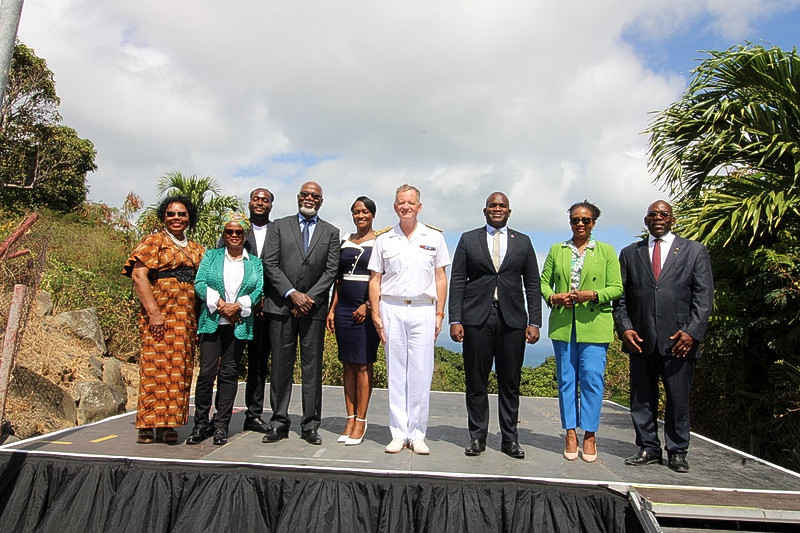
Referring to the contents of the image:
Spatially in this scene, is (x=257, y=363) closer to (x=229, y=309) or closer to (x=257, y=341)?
(x=257, y=341)

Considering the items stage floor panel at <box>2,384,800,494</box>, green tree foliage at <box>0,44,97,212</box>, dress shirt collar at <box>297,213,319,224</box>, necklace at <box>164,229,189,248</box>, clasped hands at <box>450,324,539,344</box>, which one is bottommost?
stage floor panel at <box>2,384,800,494</box>

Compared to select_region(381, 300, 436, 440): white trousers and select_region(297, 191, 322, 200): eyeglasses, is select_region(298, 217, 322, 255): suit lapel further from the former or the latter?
select_region(381, 300, 436, 440): white trousers

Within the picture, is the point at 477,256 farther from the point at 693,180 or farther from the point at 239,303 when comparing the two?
the point at 693,180

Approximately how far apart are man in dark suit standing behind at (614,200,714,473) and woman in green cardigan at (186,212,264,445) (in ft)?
8.12

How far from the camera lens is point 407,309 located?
3.84 m

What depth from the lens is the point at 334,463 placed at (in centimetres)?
339

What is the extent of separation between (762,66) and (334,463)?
194 inches

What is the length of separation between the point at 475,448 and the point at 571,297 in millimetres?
1137

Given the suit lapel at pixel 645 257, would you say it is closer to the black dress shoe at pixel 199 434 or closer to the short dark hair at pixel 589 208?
the short dark hair at pixel 589 208

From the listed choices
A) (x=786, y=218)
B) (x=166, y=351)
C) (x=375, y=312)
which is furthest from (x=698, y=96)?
(x=166, y=351)

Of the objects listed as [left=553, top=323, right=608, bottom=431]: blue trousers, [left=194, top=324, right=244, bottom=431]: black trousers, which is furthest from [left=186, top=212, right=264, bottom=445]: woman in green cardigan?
[left=553, top=323, right=608, bottom=431]: blue trousers

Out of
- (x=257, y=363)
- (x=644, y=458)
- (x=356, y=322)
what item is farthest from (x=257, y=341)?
(x=644, y=458)

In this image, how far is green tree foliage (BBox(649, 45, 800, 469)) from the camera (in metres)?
4.99

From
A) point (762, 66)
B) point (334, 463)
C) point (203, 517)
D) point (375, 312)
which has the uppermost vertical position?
point (762, 66)
